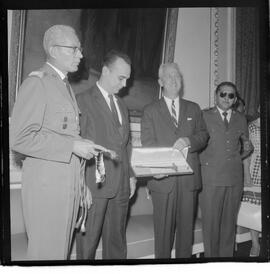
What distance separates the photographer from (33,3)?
7.41 ft

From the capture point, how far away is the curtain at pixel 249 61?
2.35 meters

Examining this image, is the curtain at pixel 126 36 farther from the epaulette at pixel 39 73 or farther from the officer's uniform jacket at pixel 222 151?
the officer's uniform jacket at pixel 222 151

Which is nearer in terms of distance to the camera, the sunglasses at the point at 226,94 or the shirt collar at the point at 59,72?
the shirt collar at the point at 59,72

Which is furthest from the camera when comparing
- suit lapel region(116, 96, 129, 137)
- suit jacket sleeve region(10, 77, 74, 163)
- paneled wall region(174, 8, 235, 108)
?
paneled wall region(174, 8, 235, 108)

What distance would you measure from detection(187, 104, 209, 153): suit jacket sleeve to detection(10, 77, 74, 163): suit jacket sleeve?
771 millimetres

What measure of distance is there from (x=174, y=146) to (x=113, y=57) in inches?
26.6

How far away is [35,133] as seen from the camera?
2.05 meters

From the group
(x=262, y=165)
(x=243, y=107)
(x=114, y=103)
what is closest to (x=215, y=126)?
(x=243, y=107)

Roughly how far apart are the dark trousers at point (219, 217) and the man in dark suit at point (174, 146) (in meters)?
0.11

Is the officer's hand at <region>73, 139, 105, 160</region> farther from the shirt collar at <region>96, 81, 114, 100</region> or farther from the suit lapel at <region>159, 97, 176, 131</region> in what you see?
the suit lapel at <region>159, 97, 176, 131</region>

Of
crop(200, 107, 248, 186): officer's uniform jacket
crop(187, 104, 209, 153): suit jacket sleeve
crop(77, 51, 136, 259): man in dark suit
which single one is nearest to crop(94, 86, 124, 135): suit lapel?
crop(77, 51, 136, 259): man in dark suit

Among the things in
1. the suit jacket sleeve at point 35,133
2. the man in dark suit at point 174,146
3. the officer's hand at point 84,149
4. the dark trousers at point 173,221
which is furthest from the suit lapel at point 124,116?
the dark trousers at point 173,221

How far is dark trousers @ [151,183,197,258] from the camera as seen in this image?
2.28 m

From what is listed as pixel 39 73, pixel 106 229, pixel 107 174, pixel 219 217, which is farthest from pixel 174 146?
pixel 39 73
